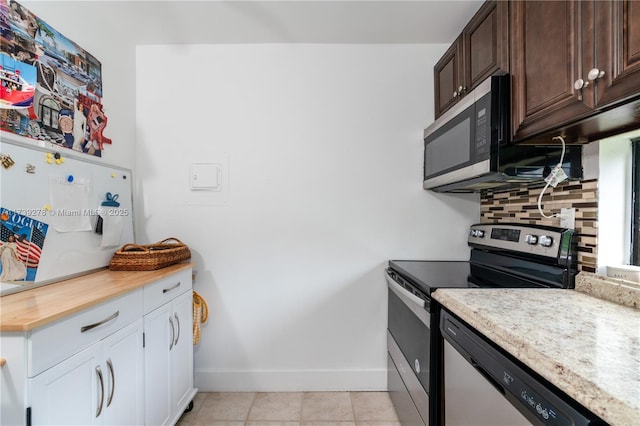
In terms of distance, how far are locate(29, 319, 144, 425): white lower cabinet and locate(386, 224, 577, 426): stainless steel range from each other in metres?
1.25

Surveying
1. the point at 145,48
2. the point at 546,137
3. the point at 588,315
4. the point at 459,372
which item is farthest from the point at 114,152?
the point at 588,315

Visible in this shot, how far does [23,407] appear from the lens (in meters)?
0.80

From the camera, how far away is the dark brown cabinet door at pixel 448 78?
1.62 metres

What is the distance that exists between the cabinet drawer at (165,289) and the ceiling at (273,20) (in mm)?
1381

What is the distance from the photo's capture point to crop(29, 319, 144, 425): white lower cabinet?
33.4 inches

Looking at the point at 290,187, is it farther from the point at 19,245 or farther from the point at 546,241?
the point at 546,241

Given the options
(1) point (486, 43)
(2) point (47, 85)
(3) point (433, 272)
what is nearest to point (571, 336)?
(3) point (433, 272)

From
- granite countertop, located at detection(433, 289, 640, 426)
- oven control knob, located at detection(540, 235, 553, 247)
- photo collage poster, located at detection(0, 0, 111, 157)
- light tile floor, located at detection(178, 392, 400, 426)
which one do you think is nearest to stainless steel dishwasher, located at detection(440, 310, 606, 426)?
granite countertop, located at detection(433, 289, 640, 426)

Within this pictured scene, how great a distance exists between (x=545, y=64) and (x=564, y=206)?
0.65m

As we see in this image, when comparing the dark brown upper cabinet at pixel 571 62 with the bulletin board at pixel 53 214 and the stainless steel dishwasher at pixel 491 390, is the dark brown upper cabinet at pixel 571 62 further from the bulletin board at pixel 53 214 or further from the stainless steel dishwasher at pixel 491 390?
the bulletin board at pixel 53 214

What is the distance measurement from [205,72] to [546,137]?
1.99 metres

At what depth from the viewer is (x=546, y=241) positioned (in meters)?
1.29

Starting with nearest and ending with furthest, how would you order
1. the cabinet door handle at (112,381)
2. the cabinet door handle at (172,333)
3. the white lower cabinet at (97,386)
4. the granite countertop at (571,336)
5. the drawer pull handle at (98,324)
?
the granite countertop at (571,336)
the white lower cabinet at (97,386)
the drawer pull handle at (98,324)
the cabinet door handle at (112,381)
the cabinet door handle at (172,333)

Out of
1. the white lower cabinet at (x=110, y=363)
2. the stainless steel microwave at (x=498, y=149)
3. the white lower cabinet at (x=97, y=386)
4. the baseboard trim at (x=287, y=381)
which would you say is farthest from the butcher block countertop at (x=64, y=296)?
the stainless steel microwave at (x=498, y=149)
